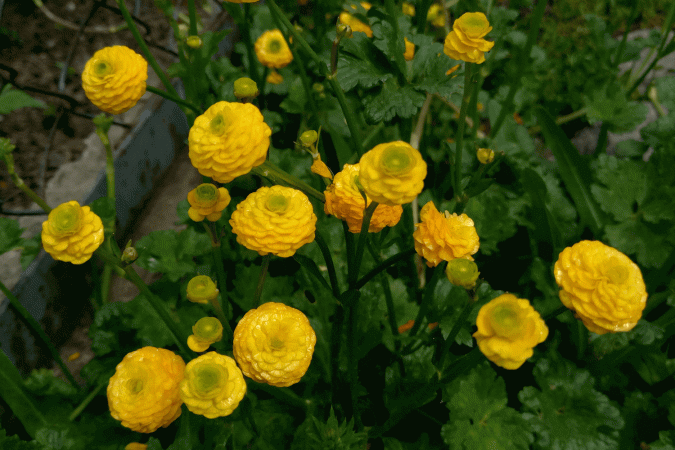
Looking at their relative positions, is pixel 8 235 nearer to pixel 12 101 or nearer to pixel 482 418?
pixel 12 101

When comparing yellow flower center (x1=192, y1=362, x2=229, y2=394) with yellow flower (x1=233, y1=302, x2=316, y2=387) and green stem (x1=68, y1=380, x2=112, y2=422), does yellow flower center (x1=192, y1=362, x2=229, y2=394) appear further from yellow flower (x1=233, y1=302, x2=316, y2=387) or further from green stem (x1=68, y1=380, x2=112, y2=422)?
green stem (x1=68, y1=380, x2=112, y2=422)

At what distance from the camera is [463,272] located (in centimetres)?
63

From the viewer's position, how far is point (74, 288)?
59.8 inches

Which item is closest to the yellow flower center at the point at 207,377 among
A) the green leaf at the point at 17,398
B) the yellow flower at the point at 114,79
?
the yellow flower at the point at 114,79

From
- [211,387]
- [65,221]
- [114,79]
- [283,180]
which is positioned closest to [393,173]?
[283,180]

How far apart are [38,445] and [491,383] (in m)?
1.02

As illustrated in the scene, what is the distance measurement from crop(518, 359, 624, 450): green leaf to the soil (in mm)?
1700

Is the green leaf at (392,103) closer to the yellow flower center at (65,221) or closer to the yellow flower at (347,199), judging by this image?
the yellow flower at (347,199)

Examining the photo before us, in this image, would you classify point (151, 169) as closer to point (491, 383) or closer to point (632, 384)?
point (491, 383)

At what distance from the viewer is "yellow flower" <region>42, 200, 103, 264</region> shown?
666 mm

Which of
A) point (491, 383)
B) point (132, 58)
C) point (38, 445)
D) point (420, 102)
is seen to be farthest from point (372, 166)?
point (38, 445)

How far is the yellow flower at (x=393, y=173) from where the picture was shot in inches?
20.8

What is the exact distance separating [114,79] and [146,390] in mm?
576

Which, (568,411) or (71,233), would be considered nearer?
(71,233)
